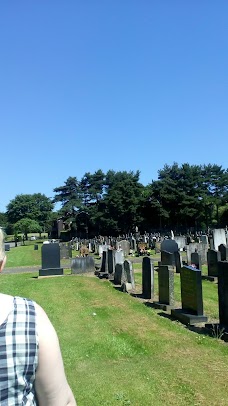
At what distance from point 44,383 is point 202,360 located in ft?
17.7

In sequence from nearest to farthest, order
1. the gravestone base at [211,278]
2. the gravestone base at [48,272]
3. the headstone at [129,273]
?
1. the headstone at [129,273]
2. the gravestone base at [211,278]
3. the gravestone base at [48,272]

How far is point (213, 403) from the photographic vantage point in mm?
4820

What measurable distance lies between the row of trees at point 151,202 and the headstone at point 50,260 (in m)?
42.4

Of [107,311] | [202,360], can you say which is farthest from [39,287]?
[202,360]

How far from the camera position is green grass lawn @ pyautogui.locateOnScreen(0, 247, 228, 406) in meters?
5.13

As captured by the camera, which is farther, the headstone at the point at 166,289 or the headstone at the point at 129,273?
the headstone at the point at 129,273

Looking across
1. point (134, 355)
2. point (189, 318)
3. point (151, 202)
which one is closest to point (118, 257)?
point (189, 318)

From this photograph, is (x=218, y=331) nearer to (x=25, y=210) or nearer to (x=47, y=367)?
(x=47, y=367)

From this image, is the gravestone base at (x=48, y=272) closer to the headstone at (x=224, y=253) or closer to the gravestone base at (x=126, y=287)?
the gravestone base at (x=126, y=287)

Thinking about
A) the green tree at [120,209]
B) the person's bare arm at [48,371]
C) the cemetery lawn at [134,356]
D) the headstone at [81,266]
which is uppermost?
the green tree at [120,209]

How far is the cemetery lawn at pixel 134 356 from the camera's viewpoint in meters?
5.12

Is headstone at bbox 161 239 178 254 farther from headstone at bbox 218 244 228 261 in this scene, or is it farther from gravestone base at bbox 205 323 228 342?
gravestone base at bbox 205 323 228 342

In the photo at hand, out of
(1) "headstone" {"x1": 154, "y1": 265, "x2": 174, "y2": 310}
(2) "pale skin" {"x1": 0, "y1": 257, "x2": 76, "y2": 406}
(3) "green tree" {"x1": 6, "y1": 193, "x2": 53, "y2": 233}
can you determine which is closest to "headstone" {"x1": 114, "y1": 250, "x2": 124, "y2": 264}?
(1) "headstone" {"x1": 154, "y1": 265, "x2": 174, "y2": 310}

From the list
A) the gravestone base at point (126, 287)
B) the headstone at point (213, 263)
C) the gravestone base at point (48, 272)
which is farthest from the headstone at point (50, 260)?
the headstone at point (213, 263)
